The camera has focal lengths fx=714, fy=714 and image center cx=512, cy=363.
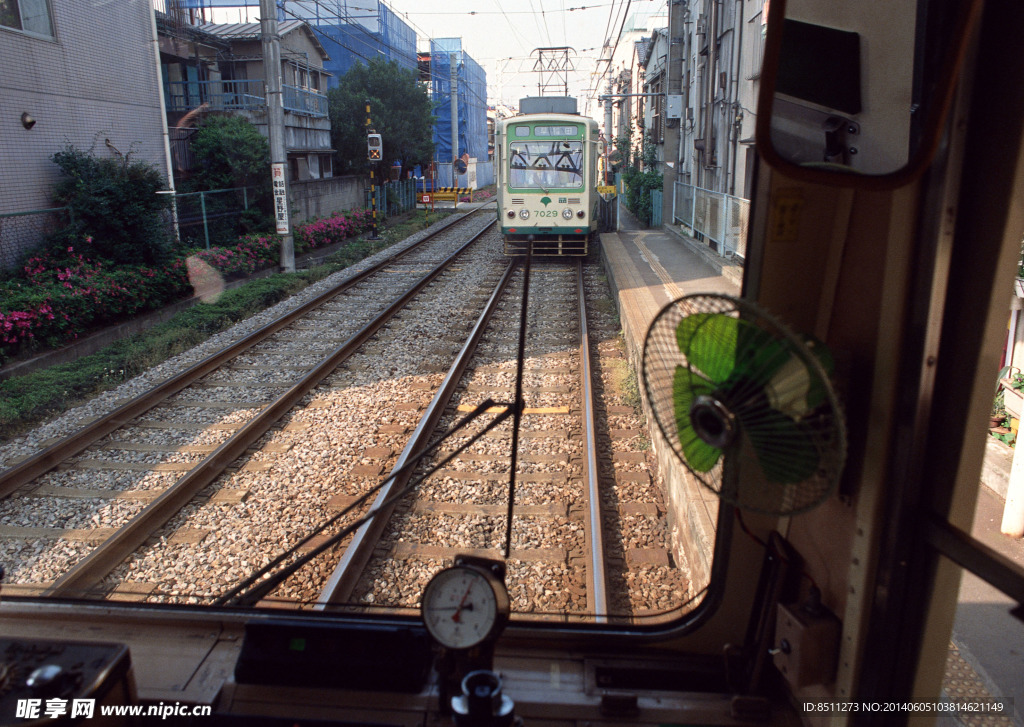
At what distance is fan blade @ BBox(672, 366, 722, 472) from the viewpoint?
1.67 meters

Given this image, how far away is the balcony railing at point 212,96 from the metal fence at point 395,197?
16.1ft

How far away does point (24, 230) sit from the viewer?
1051cm

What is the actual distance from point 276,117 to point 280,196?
1.51m

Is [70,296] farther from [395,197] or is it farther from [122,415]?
Result: [395,197]

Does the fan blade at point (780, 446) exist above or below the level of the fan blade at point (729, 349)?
below

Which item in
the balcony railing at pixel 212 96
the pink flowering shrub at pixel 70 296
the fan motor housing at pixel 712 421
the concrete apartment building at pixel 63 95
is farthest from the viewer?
the balcony railing at pixel 212 96

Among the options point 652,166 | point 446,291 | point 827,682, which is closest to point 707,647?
point 827,682

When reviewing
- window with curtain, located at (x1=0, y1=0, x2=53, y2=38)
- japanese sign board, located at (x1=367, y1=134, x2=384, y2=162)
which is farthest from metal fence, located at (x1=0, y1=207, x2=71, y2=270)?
japanese sign board, located at (x1=367, y1=134, x2=384, y2=162)

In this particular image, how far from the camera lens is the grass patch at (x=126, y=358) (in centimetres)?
658

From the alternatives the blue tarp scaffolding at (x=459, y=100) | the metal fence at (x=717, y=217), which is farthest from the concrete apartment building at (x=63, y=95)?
the blue tarp scaffolding at (x=459, y=100)

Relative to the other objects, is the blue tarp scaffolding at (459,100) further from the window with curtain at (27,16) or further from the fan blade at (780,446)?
the fan blade at (780,446)

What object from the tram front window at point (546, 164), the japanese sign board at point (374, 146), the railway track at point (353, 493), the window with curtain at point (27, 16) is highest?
the window with curtain at point (27, 16)

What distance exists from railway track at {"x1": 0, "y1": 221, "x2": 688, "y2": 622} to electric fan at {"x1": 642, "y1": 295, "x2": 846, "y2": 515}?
1.10 m

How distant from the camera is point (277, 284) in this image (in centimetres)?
1258
